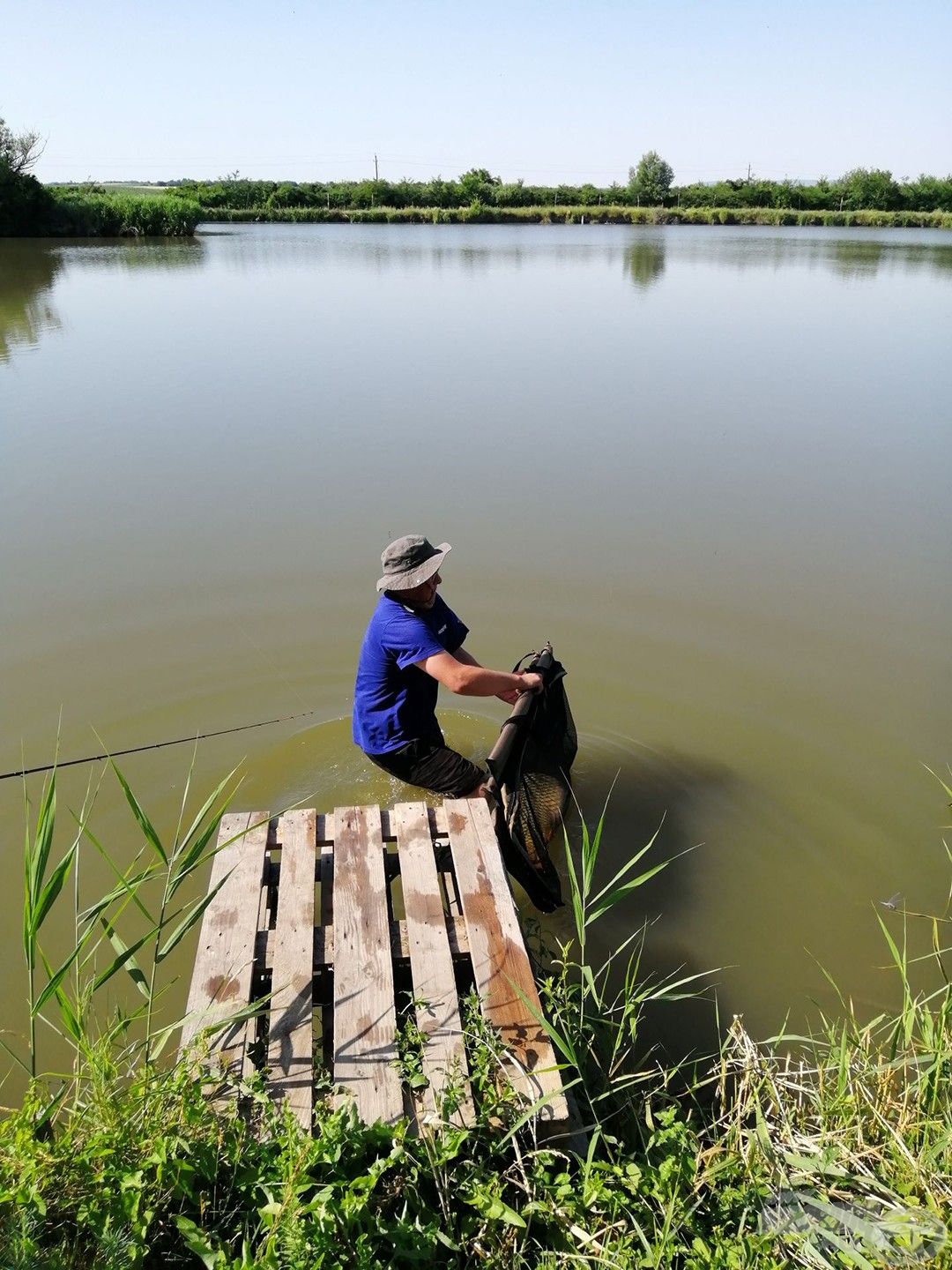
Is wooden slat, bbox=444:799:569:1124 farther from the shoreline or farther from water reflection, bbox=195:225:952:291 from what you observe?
the shoreline

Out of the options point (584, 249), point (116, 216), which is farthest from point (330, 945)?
point (116, 216)

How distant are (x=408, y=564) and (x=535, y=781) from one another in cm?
113

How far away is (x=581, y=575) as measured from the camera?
7031 mm

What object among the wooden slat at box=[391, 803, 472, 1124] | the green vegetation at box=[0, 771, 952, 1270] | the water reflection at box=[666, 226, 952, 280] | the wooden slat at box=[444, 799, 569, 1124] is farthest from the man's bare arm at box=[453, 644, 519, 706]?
the water reflection at box=[666, 226, 952, 280]

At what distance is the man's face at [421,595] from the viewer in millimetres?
3887

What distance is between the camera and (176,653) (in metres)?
5.96

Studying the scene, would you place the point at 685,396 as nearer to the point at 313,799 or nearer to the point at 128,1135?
the point at 313,799

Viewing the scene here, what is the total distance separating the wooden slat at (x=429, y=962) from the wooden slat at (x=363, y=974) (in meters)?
0.08

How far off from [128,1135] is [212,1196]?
253mm

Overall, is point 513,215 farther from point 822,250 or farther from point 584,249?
point 822,250

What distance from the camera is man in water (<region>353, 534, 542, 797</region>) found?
3.79m

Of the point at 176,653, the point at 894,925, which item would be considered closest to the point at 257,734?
the point at 176,653

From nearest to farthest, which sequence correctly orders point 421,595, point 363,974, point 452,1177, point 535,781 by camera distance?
point 452,1177 < point 363,974 < point 421,595 < point 535,781

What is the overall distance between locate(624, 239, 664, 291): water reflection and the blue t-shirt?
66.0 ft
